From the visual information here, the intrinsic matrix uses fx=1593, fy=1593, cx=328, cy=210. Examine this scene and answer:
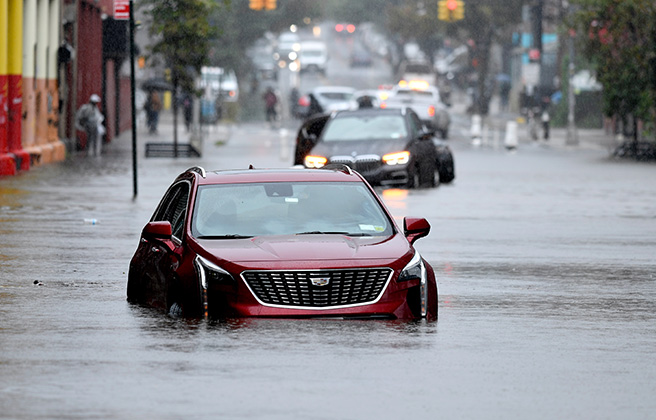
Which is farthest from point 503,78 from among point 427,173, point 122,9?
point 122,9

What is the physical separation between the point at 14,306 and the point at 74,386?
4.06 meters

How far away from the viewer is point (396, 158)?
97.0 ft

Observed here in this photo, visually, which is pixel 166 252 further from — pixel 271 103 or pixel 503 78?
pixel 503 78

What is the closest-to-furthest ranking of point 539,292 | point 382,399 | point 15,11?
1. point 382,399
2. point 539,292
3. point 15,11

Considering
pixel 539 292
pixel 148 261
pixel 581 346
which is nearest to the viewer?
pixel 581 346

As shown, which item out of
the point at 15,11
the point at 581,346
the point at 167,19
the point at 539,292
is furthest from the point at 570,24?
the point at 581,346

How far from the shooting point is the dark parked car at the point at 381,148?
29.3 m

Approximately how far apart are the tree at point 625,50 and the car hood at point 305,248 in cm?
3254

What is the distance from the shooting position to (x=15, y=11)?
33.9 m

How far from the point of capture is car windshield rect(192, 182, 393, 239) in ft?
38.5

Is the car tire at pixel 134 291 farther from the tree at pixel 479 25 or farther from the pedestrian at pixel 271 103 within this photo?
the tree at pixel 479 25

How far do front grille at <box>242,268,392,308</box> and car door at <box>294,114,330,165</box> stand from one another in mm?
19478

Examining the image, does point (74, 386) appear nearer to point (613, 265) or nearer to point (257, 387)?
point (257, 387)

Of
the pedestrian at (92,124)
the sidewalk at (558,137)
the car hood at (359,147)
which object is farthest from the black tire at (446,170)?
the sidewalk at (558,137)
